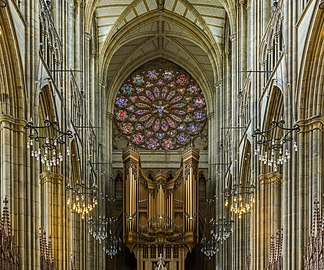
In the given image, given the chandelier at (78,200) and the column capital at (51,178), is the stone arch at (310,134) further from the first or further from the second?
the chandelier at (78,200)

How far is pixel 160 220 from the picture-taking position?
1939 inches

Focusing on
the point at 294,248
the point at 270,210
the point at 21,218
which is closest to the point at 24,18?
the point at 21,218

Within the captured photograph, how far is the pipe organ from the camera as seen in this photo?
160ft

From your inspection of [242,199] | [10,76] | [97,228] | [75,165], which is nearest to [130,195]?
[97,228]

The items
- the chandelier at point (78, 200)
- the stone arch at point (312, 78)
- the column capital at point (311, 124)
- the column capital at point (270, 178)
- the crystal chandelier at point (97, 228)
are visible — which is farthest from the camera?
the crystal chandelier at point (97, 228)

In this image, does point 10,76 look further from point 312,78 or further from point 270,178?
point 270,178

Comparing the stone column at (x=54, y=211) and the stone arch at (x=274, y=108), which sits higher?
the stone arch at (x=274, y=108)

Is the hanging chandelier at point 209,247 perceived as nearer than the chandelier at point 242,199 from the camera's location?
No

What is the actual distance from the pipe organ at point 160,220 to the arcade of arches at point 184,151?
7 cm

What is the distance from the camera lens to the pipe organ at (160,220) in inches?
1921

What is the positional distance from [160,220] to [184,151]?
14.5ft

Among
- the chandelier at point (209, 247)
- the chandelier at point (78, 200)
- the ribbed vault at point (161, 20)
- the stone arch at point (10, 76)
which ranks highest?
the ribbed vault at point (161, 20)

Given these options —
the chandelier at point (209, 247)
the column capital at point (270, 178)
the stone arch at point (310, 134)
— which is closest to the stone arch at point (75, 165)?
the column capital at point (270, 178)

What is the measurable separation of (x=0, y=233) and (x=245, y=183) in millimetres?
19470
